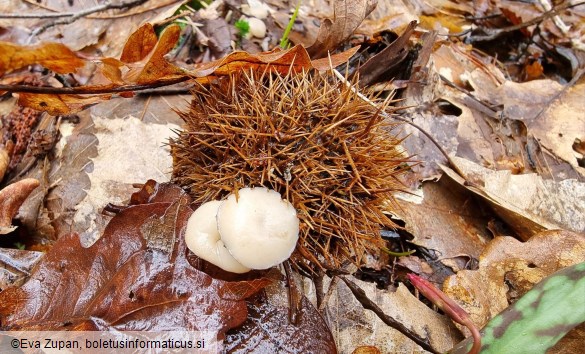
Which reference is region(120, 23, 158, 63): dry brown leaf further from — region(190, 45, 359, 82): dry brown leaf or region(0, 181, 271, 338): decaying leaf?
region(0, 181, 271, 338): decaying leaf

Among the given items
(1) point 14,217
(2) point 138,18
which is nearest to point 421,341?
(1) point 14,217

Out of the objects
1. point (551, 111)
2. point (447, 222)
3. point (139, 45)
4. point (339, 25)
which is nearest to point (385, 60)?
point (339, 25)

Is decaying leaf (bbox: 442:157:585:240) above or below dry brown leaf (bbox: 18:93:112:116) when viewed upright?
below

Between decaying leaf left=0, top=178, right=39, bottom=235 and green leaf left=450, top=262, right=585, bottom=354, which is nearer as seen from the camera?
green leaf left=450, top=262, right=585, bottom=354

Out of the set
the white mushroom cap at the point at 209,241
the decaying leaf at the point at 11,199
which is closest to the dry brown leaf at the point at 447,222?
the white mushroom cap at the point at 209,241

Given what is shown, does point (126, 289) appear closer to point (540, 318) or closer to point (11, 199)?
point (11, 199)

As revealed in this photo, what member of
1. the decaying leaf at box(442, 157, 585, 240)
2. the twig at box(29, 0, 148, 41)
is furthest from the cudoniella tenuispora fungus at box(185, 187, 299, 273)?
the twig at box(29, 0, 148, 41)

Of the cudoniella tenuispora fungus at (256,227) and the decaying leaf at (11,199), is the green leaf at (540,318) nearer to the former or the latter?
the cudoniella tenuispora fungus at (256,227)
